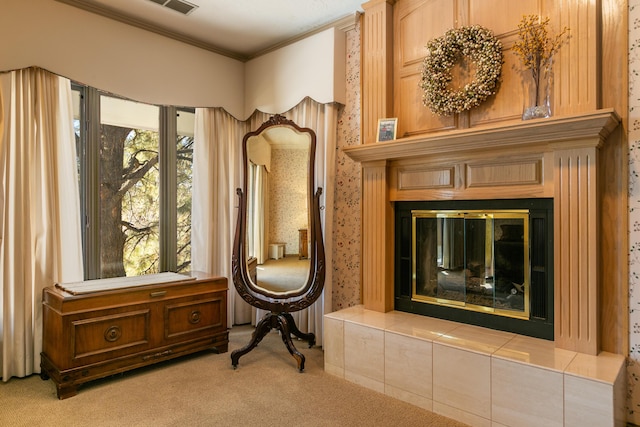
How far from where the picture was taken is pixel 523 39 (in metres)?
2.35

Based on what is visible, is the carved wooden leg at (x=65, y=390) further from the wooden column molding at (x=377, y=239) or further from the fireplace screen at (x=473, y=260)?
the fireplace screen at (x=473, y=260)

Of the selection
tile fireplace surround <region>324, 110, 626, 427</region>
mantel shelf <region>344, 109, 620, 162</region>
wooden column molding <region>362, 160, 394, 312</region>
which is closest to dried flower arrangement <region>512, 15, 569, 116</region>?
mantel shelf <region>344, 109, 620, 162</region>

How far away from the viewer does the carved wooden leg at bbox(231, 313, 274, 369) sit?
114 inches

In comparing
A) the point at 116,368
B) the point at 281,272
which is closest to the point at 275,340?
the point at 281,272

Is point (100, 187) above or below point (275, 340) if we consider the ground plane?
above

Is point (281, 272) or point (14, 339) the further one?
point (281, 272)

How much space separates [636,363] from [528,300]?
0.57m

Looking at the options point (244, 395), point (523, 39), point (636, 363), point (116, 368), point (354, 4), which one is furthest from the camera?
point (354, 4)

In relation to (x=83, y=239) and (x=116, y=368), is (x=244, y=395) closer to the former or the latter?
(x=116, y=368)

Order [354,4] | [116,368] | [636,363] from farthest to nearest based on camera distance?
1. [354,4]
2. [116,368]
3. [636,363]

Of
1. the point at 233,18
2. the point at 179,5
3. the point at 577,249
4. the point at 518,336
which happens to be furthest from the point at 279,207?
the point at 577,249

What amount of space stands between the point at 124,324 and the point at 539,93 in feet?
10.0

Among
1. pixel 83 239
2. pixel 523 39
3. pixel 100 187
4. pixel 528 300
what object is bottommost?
pixel 528 300

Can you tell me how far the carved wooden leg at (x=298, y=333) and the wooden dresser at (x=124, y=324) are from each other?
56 cm
